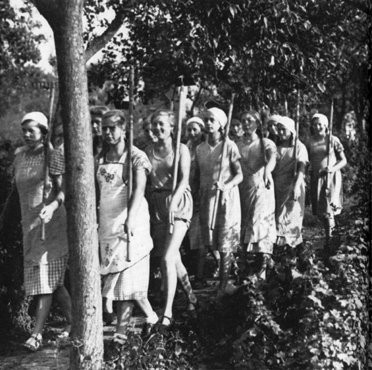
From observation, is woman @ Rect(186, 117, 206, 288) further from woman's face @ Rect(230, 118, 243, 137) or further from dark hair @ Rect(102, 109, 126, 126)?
dark hair @ Rect(102, 109, 126, 126)

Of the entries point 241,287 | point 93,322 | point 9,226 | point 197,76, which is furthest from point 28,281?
point 197,76

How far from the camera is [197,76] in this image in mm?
8398

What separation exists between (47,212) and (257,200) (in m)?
2.58

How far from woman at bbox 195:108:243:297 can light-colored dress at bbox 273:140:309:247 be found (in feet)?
2.34

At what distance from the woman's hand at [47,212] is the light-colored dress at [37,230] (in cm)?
18

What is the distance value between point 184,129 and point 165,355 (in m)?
4.43

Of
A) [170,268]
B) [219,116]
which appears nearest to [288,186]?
[219,116]

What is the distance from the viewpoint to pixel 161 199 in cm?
667

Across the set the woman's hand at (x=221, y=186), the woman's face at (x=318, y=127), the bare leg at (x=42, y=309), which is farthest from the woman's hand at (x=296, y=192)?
the bare leg at (x=42, y=309)

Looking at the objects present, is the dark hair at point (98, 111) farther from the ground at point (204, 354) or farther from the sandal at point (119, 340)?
the sandal at point (119, 340)

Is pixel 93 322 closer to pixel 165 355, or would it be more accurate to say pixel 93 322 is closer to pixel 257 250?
pixel 165 355

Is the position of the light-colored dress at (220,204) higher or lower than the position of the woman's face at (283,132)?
lower

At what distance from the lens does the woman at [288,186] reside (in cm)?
815

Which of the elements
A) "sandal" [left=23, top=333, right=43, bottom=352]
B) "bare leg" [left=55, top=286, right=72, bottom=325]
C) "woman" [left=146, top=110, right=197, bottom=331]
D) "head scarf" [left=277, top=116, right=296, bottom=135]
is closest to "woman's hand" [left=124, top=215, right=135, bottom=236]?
"woman" [left=146, top=110, right=197, bottom=331]
